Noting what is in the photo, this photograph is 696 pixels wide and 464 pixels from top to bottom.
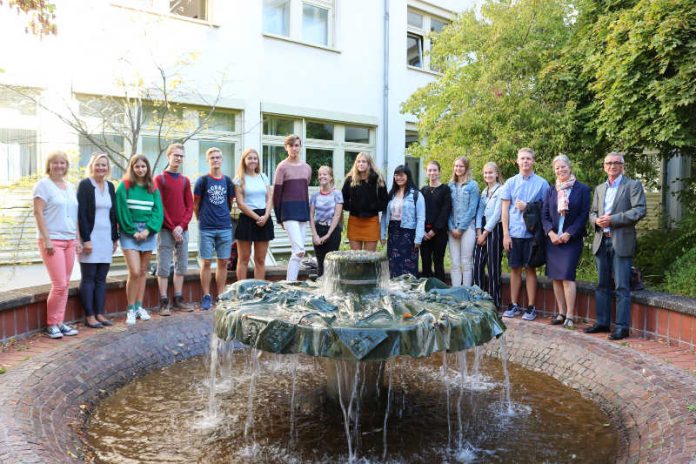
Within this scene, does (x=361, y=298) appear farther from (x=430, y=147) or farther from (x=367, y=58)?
(x=367, y=58)

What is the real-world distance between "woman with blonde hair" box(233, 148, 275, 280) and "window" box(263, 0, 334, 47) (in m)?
7.12

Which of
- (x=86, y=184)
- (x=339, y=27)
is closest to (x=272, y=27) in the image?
(x=339, y=27)

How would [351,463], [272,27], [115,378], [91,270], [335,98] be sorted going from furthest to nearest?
[335,98] → [272,27] → [91,270] → [115,378] → [351,463]

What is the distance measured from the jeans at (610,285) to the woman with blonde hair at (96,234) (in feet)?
16.1

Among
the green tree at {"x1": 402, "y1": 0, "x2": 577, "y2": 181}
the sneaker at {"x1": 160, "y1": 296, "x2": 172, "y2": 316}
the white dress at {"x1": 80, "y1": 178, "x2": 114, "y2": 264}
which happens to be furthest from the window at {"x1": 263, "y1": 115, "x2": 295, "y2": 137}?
the white dress at {"x1": 80, "y1": 178, "x2": 114, "y2": 264}

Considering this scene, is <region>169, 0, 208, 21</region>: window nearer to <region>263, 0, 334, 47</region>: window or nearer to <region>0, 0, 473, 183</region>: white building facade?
<region>0, 0, 473, 183</region>: white building facade

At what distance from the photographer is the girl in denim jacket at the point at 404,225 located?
22.9 ft

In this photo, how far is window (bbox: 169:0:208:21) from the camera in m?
11.4

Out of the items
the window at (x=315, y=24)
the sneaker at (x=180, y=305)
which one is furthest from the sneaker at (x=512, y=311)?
the window at (x=315, y=24)

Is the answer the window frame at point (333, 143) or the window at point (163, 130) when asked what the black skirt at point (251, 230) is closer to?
the window at point (163, 130)

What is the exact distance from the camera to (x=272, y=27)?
43.5 ft

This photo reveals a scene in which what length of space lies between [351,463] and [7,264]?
7679mm

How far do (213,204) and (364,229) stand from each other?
1793 millimetres

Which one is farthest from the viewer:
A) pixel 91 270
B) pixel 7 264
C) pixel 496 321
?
pixel 7 264
